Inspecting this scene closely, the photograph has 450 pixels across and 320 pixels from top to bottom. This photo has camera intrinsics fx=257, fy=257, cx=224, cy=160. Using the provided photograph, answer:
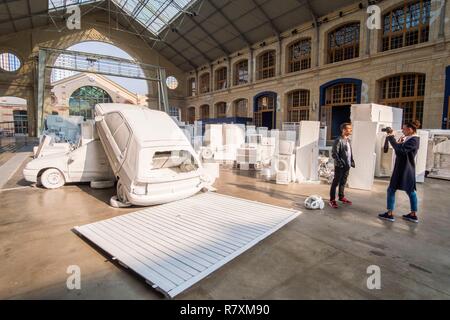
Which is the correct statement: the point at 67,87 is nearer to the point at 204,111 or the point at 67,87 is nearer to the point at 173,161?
the point at 204,111

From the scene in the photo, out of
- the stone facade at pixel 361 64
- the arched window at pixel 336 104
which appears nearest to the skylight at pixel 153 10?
the stone facade at pixel 361 64

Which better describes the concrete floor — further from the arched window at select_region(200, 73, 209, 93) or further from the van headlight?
the arched window at select_region(200, 73, 209, 93)

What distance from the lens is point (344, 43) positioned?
17.5 metres

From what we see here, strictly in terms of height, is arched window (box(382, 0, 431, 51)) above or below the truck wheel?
above

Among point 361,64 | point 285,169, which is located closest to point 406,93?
point 361,64

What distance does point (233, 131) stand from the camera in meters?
12.5

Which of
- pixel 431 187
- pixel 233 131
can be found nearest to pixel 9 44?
pixel 233 131

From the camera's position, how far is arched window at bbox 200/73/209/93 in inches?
1248

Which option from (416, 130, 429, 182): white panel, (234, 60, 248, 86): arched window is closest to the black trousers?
(416, 130, 429, 182): white panel

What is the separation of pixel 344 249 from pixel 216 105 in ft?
89.2

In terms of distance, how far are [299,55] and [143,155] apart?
1889 centimetres

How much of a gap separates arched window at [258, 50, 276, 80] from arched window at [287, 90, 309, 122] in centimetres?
310

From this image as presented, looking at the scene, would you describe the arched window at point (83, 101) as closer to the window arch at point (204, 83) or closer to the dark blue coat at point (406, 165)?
the window arch at point (204, 83)

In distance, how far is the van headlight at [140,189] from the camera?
514cm
